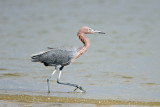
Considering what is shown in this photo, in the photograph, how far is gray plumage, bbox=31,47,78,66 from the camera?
11.8 m

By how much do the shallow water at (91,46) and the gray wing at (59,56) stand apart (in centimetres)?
72

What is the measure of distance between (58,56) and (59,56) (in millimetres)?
26

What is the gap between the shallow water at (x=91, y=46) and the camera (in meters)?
12.1

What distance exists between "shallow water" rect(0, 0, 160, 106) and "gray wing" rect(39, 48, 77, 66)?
2.37 feet

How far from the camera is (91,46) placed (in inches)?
747

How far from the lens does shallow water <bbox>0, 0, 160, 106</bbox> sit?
39.5ft

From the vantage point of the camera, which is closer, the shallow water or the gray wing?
the gray wing

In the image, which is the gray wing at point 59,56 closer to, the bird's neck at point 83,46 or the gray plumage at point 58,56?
the gray plumage at point 58,56

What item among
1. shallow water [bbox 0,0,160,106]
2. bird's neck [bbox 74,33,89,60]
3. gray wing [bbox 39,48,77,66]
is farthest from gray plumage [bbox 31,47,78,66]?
shallow water [bbox 0,0,160,106]

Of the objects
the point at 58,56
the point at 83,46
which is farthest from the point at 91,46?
the point at 58,56

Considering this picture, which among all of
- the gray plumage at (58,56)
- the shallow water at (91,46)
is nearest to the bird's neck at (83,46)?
the gray plumage at (58,56)

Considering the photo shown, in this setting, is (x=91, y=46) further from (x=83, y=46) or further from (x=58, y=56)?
(x=58, y=56)

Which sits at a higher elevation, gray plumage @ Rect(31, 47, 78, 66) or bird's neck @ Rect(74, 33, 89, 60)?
bird's neck @ Rect(74, 33, 89, 60)

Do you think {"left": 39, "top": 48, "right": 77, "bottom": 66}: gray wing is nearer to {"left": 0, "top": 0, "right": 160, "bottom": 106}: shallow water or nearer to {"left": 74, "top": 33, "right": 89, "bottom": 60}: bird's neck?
{"left": 74, "top": 33, "right": 89, "bottom": 60}: bird's neck
